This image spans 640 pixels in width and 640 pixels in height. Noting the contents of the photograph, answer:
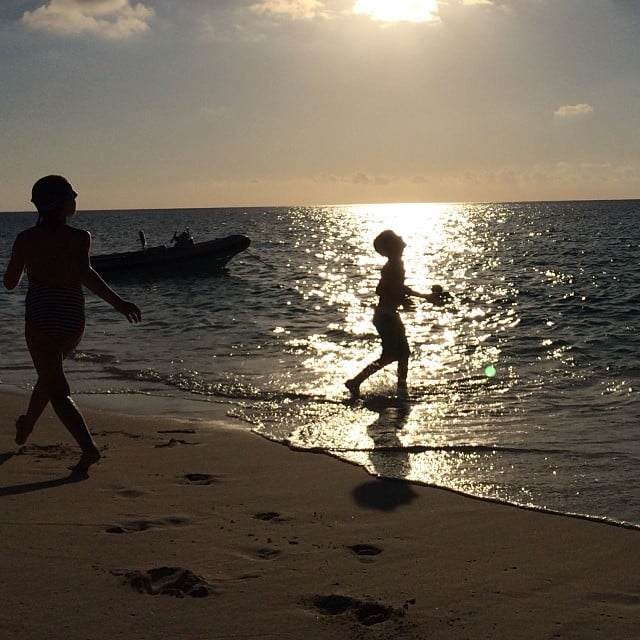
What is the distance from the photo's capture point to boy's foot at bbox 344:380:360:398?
27.3 ft

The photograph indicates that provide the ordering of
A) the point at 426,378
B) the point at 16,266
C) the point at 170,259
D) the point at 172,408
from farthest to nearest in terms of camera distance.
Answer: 1. the point at 170,259
2. the point at 426,378
3. the point at 172,408
4. the point at 16,266

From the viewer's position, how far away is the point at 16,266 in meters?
4.85

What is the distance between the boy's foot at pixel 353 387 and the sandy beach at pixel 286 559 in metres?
2.90

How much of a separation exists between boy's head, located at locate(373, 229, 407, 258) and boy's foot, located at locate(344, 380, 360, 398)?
133 cm

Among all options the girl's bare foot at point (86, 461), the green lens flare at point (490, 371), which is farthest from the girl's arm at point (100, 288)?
the green lens flare at point (490, 371)

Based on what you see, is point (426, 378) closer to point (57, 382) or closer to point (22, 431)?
point (22, 431)

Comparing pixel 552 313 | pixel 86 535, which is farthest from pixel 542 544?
pixel 552 313

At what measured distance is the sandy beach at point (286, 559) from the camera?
312cm

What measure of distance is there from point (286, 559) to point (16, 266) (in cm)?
242

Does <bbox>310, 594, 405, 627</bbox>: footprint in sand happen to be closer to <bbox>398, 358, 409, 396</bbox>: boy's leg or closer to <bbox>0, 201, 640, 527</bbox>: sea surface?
<bbox>0, 201, 640, 527</bbox>: sea surface

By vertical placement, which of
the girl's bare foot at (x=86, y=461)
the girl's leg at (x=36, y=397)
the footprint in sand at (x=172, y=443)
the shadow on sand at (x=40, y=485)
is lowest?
the footprint in sand at (x=172, y=443)

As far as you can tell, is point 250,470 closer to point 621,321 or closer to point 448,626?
point 448,626

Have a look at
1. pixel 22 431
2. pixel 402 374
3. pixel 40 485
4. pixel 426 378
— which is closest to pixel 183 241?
pixel 426 378

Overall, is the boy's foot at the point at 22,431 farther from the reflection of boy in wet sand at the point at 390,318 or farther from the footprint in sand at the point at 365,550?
the reflection of boy in wet sand at the point at 390,318
